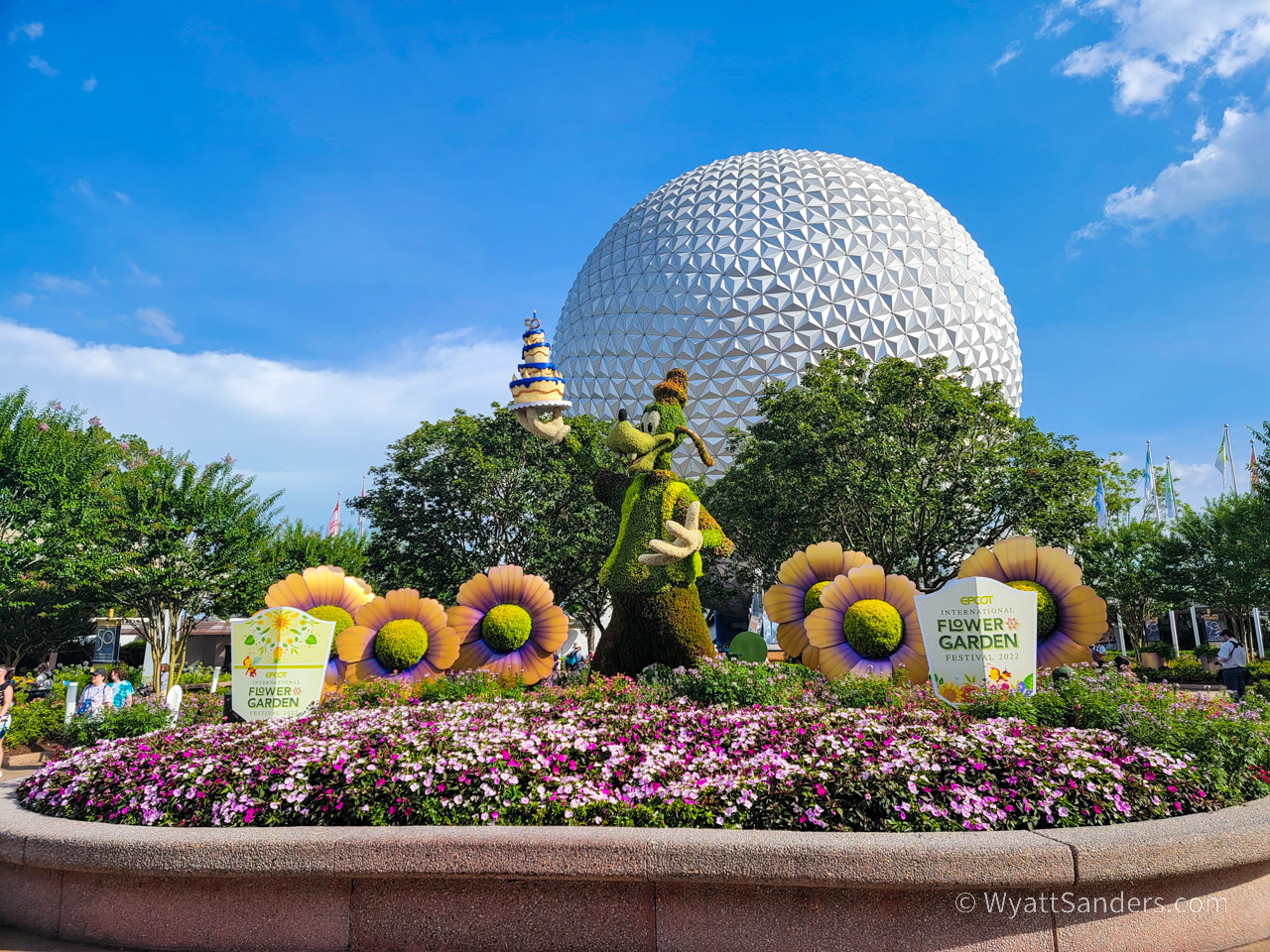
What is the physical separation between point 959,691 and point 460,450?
15.7 metres

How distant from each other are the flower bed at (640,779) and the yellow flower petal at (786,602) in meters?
6.95

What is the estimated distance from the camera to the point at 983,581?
880 cm

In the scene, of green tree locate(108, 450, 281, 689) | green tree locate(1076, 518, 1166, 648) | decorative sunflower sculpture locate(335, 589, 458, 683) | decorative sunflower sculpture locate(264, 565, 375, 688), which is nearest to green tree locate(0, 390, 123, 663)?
green tree locate(108, 450, 281, 689)

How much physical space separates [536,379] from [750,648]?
6.37 metres

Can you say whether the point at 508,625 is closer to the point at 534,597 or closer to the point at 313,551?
the point at 534,597

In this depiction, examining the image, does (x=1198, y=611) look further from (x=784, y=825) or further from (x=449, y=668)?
(x=784, y=825)

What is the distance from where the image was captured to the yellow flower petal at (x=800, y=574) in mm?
12945

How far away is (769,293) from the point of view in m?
26.6

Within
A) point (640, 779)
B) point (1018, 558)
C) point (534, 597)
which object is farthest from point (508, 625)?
point (1018, 558)

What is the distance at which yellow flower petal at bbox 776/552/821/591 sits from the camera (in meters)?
12.9

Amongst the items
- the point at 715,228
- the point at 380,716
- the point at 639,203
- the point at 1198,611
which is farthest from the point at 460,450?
the point at 1198,611

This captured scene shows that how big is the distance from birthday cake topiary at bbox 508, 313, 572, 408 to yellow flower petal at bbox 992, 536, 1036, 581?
6.68 meters

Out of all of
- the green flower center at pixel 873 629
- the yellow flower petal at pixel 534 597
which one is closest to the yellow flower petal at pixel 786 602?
the green flower center at pixel 873 629

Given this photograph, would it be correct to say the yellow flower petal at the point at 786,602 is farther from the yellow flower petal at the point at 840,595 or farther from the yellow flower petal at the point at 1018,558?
the yellow flower petal at the point at 1018,558
